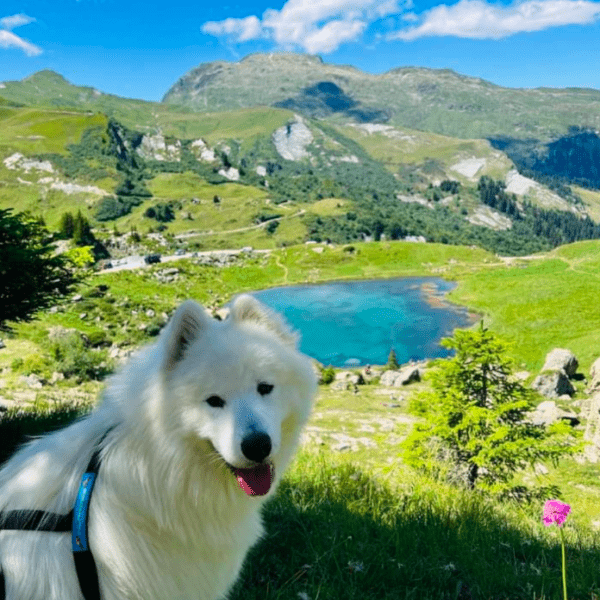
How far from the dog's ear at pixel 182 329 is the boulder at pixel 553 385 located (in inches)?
1392

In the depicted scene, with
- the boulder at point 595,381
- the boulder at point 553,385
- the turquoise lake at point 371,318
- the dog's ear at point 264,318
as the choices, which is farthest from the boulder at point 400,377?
the dog's ear at point 264,318

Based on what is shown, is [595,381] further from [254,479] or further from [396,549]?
[254,479]

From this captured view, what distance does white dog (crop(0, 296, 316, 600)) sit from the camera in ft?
8.56

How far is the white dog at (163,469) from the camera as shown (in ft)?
8.56

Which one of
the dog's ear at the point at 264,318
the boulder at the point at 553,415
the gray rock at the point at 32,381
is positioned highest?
the dog's ear at the point at 264,318

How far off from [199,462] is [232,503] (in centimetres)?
37

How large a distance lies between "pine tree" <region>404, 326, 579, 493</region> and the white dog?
33.5 ft

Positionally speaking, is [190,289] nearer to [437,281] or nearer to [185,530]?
[437,281]

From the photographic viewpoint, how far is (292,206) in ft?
654

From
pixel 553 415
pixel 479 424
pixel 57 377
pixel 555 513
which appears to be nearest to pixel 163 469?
pixel 555 513

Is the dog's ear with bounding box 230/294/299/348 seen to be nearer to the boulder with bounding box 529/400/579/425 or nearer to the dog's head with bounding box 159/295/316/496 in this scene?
the dog's head with bounding box 159/295/316/496

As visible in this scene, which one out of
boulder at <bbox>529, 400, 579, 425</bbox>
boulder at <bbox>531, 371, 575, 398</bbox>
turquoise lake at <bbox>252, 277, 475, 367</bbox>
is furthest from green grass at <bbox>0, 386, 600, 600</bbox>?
turquoise lake at <bbox>252, 277, 475, 367</bbox>

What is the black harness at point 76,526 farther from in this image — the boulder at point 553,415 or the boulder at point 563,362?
the boulder at point 563,362

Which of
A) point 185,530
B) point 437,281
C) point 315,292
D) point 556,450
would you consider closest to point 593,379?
point 556,450
